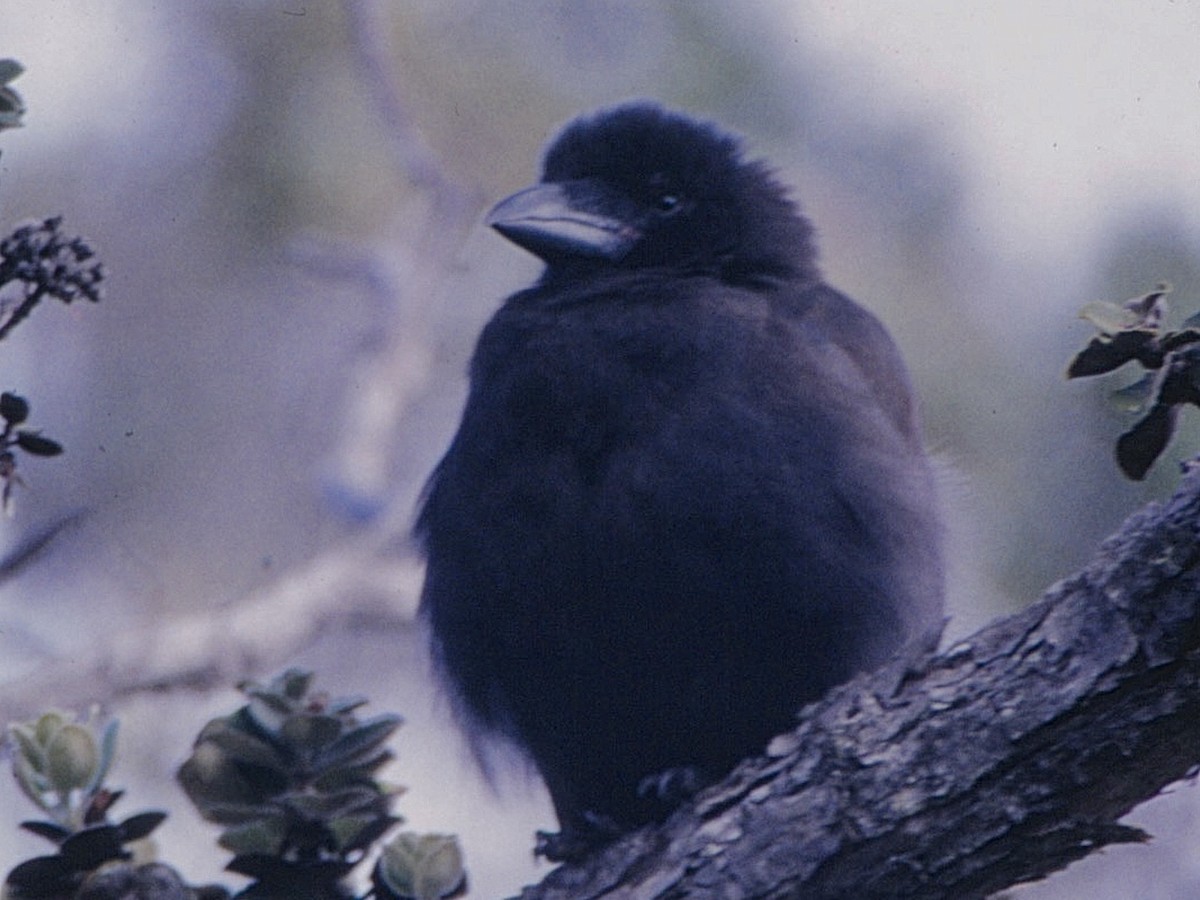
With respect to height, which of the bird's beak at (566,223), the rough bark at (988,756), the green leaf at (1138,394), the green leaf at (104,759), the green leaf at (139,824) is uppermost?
the bird's beak at (566,223)

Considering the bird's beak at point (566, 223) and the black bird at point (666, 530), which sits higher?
the bird's beak at point (566, 223)

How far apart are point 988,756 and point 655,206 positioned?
176 cm

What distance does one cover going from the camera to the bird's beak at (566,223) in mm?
3770

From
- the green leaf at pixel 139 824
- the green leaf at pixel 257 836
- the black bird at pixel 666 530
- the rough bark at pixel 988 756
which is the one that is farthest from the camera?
the black bird at pixel 666 530

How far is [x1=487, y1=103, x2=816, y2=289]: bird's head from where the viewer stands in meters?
3.77

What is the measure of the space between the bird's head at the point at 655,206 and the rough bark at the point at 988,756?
128 cm

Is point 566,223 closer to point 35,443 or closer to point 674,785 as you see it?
point 674,785

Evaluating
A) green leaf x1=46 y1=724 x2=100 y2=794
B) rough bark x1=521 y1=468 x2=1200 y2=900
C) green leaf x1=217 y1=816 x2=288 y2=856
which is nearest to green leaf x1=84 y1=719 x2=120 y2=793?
green leaf x1=46 y1=724 x2=100 y2=794

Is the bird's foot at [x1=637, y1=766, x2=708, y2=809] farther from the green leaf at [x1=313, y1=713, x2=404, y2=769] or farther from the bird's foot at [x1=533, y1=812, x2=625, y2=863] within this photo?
the green leaf at [x1=313, y1=713, x2=404, y2=769]

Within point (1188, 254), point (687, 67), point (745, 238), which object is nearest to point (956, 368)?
point (1188, 254)

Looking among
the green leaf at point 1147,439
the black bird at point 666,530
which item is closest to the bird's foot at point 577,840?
the black bird at point 666,530

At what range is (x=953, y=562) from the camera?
3.68 meters

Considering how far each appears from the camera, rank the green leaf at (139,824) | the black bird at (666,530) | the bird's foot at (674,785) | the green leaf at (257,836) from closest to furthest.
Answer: the green leaf at (139,824) < the green leaf at (257,836) < the bird's foot at (674,785) < the black bird at (666,530)

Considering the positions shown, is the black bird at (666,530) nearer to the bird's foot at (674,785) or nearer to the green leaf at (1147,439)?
the bird's foot at (674,785)
